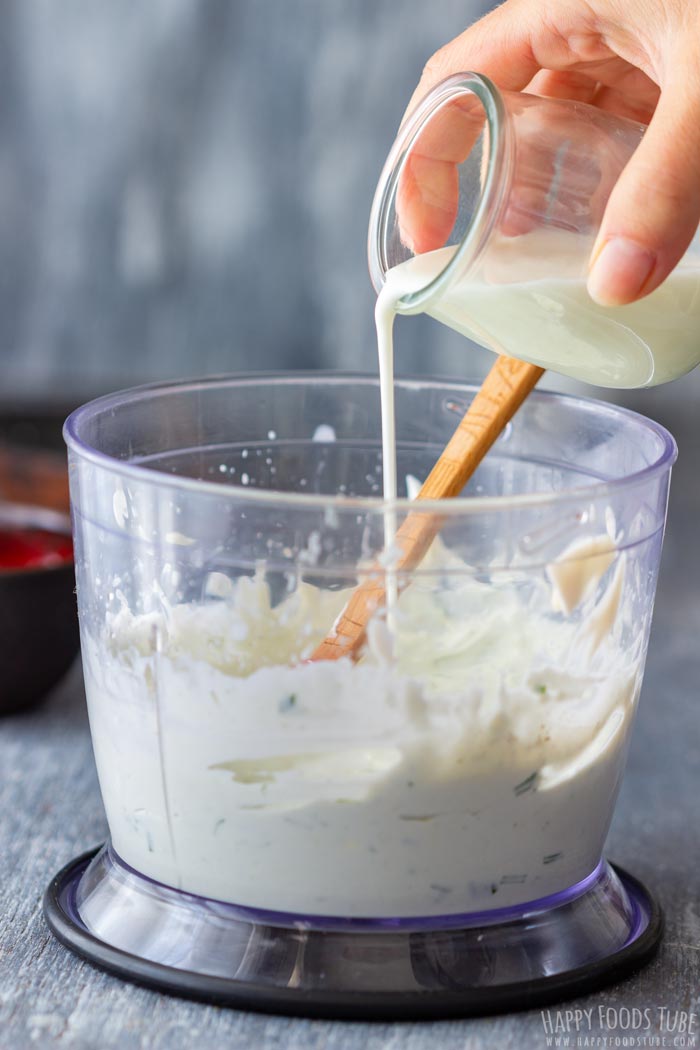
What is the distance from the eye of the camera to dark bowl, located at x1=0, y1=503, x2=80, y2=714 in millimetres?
875

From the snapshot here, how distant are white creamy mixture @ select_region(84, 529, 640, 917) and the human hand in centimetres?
13

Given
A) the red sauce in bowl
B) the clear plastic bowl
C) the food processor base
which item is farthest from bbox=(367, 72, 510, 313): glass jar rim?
the red sauce in bowl

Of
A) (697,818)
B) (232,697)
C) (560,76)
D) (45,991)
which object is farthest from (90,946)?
(560,76)

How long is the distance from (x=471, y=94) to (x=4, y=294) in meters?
1.10

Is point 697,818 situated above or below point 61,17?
below

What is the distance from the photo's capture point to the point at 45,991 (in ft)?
1.91

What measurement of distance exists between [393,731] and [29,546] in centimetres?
52

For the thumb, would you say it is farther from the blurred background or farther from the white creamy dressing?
the blurred background

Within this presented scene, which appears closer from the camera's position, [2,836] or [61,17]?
[2,836]

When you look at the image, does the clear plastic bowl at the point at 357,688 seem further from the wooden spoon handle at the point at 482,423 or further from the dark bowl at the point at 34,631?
the dark bowl at the point at 34,631

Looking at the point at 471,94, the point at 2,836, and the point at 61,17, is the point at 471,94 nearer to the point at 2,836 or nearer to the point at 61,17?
the point at 2,836

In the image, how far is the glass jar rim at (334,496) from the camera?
1.74 ft

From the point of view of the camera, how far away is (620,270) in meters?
0.56

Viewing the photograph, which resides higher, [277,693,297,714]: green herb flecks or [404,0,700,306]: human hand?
[404,0,700,306]: human hand
